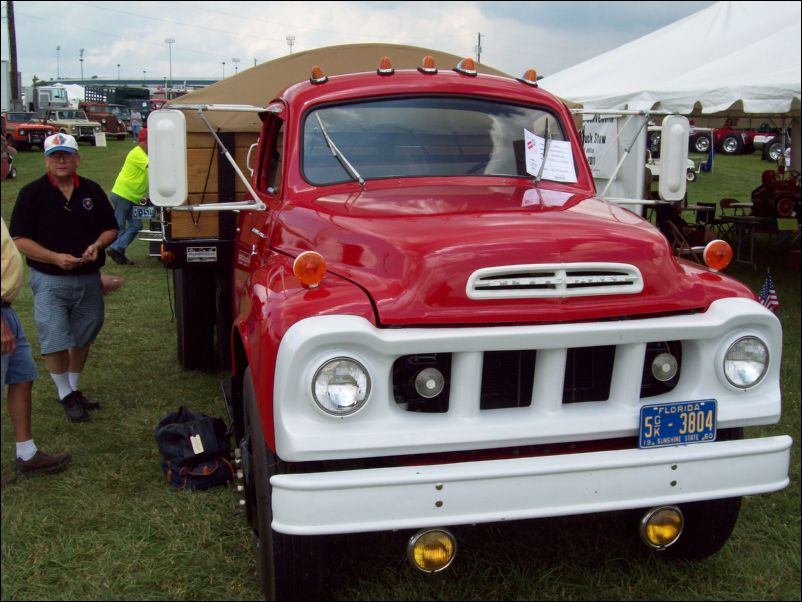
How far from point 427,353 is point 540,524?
1.55 metres

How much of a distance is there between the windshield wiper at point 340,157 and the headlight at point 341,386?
1397 millimetres

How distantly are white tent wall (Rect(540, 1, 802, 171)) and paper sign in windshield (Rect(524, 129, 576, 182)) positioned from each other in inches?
206

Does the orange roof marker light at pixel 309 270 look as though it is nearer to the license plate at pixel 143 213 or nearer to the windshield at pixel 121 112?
the license plate at pixel 143 213

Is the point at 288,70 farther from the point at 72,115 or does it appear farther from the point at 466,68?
the point at 72,115

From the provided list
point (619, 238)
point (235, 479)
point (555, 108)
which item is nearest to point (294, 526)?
point (619, 238)

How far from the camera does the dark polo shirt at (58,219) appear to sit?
4992 millimetres

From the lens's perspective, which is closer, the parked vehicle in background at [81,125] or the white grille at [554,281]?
the white grille at [554,281]

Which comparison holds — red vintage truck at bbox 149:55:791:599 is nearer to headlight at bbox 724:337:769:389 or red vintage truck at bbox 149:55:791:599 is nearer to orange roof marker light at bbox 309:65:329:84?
headlight at bbox 724:337:769:389

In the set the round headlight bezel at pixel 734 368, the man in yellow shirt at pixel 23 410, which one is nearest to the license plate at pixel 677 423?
the round headlight bezel at pixel 734 368

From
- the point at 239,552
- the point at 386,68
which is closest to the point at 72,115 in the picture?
the point at 386,68

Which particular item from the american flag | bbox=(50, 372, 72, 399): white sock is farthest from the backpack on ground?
the american flag

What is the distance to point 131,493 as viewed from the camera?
13.9 feet

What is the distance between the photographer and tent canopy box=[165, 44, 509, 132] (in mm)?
6090

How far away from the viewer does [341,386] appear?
261 centimetres
